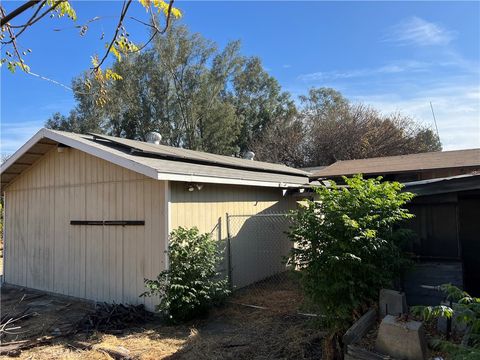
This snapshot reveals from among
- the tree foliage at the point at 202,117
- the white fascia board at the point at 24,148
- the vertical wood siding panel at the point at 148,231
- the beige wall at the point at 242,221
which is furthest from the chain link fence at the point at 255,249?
the tree foliage at the point at 202,117

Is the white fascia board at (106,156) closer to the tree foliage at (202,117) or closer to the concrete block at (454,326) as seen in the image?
the concrete block at (454,326)

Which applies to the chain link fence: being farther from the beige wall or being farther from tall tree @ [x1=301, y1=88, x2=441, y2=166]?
tall tree @ [x1=301, y1=88, x2=441, y2=166]

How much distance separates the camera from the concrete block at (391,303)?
4.48 meters

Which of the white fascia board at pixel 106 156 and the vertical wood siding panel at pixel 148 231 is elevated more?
the white fascia board at pixel 106 156

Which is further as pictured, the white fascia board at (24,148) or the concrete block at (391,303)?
the white fascia board at (24,148)

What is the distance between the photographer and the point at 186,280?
6066 mm

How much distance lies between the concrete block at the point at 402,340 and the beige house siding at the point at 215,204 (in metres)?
3.73

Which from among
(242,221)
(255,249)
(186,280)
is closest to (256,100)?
(255,249)

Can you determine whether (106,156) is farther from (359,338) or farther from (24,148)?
(359,338)

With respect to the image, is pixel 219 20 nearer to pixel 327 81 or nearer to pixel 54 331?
pixel 54 331

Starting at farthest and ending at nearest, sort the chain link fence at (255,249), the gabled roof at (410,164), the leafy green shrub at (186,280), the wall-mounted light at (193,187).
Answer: the gabled roof at (410,164)
the chain link fence at (255,249)
the wall-mounted light at (193,187)
the leafy green shrub at (186,280)

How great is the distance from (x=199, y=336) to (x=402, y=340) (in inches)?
113

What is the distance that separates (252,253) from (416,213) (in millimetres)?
4029

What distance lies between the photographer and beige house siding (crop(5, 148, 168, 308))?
6.71 m
